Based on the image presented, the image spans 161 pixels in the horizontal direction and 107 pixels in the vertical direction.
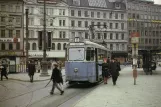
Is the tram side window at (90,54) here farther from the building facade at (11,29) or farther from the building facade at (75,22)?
the building facade at (75,22)

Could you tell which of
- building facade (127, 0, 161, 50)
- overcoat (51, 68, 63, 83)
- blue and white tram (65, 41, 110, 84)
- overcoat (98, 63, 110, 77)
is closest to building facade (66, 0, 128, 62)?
building facade (127, 0, 161, 50)

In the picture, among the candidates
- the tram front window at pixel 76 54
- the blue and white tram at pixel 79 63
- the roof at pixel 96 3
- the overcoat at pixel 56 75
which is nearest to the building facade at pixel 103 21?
the roof at pixel 96 3

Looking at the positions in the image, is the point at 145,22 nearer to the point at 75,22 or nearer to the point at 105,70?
the point at 75,22

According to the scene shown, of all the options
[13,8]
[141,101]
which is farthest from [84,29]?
[141,101]

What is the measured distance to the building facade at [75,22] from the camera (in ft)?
263

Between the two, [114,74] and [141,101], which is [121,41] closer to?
[114,74]

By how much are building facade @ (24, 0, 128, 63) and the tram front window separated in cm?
5238

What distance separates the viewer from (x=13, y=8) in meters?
72.6

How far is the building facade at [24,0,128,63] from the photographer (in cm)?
8019

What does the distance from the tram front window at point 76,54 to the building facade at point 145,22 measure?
262 ft

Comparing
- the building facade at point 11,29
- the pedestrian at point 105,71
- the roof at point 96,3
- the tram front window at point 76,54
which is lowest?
the pedestrian at point 105,71

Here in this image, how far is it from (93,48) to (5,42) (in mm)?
51618

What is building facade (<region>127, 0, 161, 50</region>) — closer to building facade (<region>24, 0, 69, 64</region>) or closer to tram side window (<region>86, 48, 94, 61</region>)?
building facade (<region>24, 0, 69, 64</region>)

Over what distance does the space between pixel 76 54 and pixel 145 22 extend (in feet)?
284
